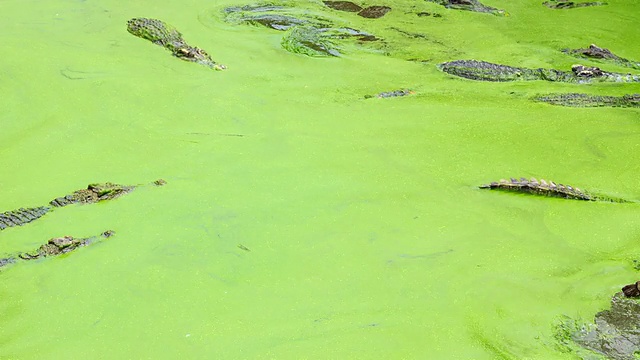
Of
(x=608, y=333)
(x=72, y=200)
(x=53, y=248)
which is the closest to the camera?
(x=608, y=333)

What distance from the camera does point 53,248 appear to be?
117 inches

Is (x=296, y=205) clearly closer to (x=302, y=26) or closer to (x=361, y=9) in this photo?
(x=302, y=26)

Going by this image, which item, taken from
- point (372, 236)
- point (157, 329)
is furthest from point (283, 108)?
point (157, 329)

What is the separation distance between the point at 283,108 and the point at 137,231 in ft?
6.07

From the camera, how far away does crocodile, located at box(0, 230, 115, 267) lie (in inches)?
115

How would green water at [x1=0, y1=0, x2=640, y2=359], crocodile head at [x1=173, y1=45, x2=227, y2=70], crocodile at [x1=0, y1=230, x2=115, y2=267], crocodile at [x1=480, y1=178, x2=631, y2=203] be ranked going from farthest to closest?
crocodile head at [x1=173, y1=45, x2=227, y2=70] < crocodile at [x1=480, y1=178, x2=631, y2=203] < crocodile at [x1=0, y1=230, x2=115, y2=267] < green water at [x1=0, y1=0, x2=640, y2=359]

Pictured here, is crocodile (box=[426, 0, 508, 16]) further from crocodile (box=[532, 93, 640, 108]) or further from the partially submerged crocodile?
crocodile (box=[532, 93, 640, 108])

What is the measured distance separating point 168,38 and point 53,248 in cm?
330

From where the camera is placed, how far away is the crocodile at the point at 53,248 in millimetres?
2932

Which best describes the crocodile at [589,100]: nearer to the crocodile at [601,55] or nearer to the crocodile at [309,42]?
the crocodile at [601,55]

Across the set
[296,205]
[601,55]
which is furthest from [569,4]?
[296,205]

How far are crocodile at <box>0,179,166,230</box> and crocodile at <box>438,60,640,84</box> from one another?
3224 mm

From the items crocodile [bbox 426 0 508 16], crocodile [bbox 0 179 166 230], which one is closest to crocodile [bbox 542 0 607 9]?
crocodile [bbox 426 0 508 16]

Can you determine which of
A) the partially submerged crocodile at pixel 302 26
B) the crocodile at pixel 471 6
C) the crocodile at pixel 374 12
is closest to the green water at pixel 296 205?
the partially submerged crocodile at pixel 302 26
